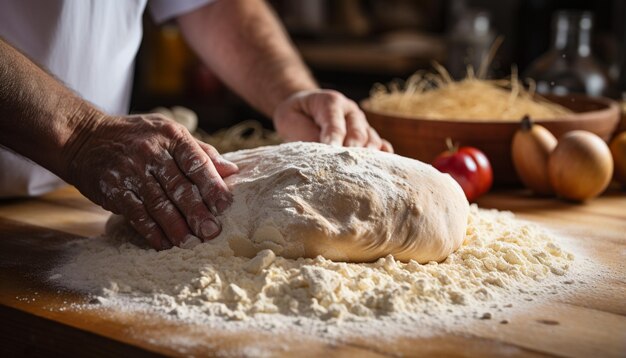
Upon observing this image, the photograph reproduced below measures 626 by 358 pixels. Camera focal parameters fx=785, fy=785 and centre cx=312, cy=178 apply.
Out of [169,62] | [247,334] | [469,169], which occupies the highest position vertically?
[247,334]

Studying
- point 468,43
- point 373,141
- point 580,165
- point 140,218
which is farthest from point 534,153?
point 468,43

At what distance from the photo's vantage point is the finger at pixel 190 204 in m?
1.30

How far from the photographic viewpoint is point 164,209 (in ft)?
4.38

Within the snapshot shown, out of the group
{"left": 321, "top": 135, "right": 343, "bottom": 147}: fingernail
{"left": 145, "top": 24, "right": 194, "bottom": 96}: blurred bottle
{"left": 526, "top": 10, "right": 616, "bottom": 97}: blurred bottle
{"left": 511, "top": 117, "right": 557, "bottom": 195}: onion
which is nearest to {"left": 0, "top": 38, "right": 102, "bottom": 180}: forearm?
{"left": 321, "top": 135, "right": 343, "bottom": 147}: fingernail

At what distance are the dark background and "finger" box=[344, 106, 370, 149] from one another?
179 cm

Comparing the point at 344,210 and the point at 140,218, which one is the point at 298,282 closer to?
the point at 344,210

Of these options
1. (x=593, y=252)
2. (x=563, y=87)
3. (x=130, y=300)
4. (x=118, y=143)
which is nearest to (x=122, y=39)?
(x=118, y=143)

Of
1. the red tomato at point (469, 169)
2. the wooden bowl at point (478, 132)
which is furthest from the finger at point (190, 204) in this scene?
the wooden bowl at point (478, 132)

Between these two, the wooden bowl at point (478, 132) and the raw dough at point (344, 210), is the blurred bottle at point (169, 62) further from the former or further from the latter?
the raw dough at point (344, 210)

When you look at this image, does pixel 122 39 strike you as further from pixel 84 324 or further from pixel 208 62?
pixel 84 324

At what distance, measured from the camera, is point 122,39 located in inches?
75.8

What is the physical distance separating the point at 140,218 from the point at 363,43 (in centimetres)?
333

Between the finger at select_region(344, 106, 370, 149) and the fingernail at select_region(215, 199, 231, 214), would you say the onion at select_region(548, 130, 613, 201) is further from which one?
the fingernail at select_region(215, 199, 231, 214)

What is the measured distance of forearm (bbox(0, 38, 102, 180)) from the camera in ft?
4.42
